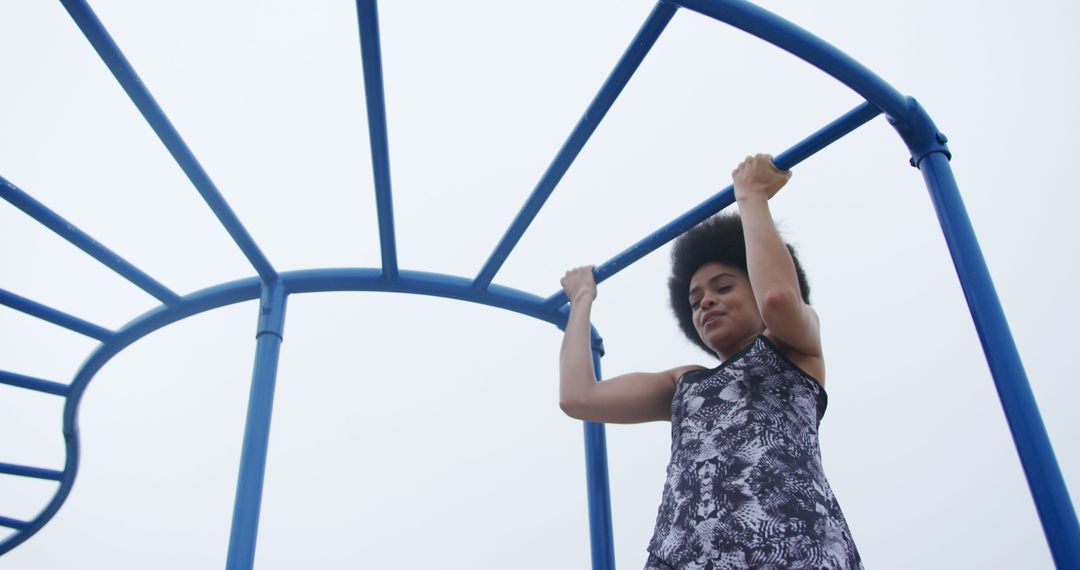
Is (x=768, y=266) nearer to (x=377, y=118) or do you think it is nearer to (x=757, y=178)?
(x=757, y=178)

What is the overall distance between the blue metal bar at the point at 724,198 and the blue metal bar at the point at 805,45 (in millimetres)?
39

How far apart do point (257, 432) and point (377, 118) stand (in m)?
0.82

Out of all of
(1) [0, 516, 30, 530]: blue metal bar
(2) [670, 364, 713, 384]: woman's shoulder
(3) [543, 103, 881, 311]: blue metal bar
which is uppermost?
(3) [543, 103, 881, 311]: blue metal bar

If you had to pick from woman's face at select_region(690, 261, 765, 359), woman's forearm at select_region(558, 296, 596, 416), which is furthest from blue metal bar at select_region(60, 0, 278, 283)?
woman's face at select_region(690, 261, 765, 359)

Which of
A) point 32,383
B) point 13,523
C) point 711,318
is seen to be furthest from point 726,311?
point 13,523

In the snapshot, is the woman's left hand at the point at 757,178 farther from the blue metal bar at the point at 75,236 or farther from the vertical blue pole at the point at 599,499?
the blue metal bar at the point at 75,236

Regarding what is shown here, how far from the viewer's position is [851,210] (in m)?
7.98

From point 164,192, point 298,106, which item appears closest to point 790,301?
point 298,106

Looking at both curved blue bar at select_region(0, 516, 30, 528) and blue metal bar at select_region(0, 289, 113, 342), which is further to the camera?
curved blue bar at select_region(0, 516, 30, 528)

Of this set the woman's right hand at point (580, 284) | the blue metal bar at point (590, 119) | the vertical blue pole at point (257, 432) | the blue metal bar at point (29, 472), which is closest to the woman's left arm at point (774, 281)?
the blue metal bar at point (590, 119)

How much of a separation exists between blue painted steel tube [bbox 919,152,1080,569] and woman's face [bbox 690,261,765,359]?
1.27 feet

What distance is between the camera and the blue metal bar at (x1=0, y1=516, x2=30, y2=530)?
3471 mm

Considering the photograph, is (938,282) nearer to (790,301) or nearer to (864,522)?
(864,522)

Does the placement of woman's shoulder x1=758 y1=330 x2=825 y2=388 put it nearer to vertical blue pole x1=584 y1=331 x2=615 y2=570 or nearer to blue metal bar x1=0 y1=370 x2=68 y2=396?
vertical blue pole x1=584 y1=331 x2=615 y2=570
